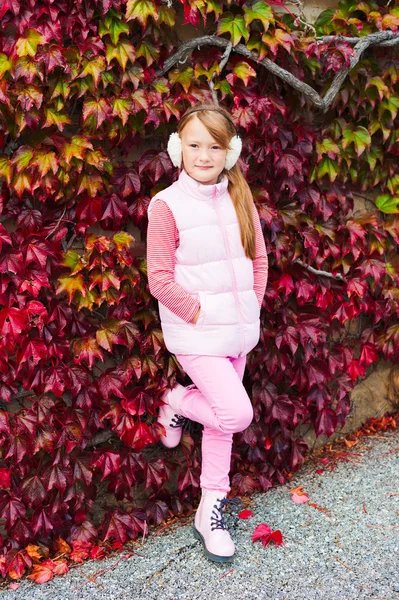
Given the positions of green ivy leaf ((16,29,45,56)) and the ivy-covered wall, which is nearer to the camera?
green ivy leaf ((16,29,45,56))

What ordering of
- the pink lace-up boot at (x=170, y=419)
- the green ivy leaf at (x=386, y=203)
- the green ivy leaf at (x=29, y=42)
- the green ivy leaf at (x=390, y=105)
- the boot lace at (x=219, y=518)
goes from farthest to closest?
the green ivy leaf at (x=386, y=203), the green ivy leaf at (x=390, y=105), the pink lace-up boot at (x=170, y=419), the boot lace at (x=219, y=518), the green ivy leaf at (x=29, y=42)

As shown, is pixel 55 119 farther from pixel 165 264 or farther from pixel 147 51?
pixel 165 264

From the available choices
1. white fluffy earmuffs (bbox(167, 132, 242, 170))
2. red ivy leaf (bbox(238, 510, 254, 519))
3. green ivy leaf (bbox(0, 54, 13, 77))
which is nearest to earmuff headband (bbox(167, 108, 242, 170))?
white fluffy earmuffs (bbox(167, 132, 242, 170))

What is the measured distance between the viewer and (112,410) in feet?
9.21

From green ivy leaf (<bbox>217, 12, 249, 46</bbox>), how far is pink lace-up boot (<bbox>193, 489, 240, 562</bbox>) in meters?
1.87

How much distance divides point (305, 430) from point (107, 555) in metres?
1.27

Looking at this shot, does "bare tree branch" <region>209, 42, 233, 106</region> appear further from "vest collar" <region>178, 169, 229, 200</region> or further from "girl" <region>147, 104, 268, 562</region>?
"vest collar" <region>178, 169, 229, 200</region>

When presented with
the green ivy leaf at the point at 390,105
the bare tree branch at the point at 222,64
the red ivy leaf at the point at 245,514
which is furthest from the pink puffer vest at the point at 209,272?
the green ivy leaf at the point at 390,105

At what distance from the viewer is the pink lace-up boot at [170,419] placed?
2867 millimetres

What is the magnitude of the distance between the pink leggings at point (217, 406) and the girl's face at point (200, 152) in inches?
27.0

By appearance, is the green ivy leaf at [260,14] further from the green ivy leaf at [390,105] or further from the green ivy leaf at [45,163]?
the green ivy leaf at [45,163]

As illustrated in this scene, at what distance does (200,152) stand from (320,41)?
95 cm

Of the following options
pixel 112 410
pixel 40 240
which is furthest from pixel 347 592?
pixel 40 240

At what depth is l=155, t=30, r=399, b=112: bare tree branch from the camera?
2750 millimetres
